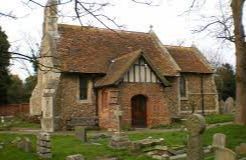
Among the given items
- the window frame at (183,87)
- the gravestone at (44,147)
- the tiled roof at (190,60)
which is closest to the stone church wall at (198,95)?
the window frame at (183,87)

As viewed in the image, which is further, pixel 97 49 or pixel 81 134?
pixel 97 49

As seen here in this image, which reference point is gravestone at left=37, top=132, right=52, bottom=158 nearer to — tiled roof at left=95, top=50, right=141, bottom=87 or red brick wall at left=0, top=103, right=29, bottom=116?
tiled roof at left=95, top=50, right=141, bottom=87

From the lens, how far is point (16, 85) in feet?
194

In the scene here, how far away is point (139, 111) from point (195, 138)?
18.2 metres

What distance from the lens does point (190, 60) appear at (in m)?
38.6

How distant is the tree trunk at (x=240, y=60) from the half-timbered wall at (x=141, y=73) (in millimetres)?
10630

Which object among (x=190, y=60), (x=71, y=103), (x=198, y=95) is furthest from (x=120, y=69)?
(x=190, y=60)

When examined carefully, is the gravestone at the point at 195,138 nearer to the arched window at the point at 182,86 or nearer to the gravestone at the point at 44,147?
the gravestone at the point at 44,147

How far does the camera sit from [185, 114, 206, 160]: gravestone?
1283cm

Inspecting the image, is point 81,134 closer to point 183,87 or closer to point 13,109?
point 183,87

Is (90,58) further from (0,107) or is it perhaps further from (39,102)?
(0,107)

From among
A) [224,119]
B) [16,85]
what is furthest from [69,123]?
[16,85]

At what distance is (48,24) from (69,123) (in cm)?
758

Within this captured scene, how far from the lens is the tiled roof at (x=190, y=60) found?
37.2m
